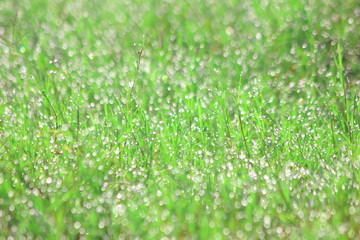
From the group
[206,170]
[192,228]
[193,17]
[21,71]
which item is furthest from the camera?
[193,17]

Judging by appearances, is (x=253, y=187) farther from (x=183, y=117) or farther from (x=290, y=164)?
(x=183, y=117)

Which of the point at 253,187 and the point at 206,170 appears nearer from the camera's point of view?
the point at 253,187

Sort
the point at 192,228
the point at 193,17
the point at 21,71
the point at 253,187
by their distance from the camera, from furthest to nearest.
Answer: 1. the point at 193,17
2. the point at 21,71
3. the point at 253,187
4. the point at 192,228

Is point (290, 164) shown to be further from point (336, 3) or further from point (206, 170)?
point (336, 3)

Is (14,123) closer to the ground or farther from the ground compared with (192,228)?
farther from the ground

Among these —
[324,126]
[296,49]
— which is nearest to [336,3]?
[296,49]

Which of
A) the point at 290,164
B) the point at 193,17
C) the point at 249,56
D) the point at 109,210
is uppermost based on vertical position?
the point at 193,17
